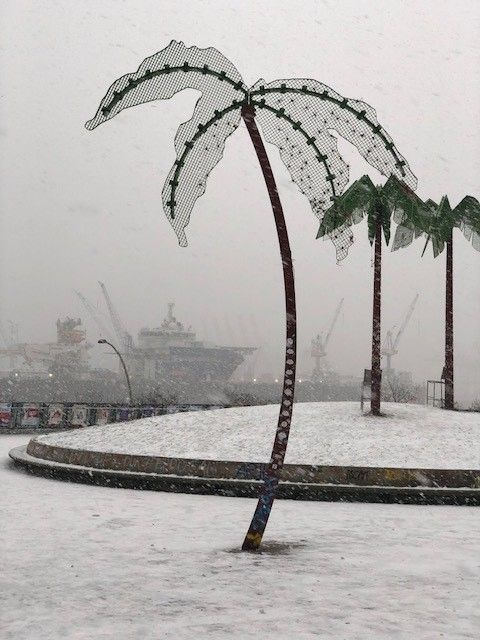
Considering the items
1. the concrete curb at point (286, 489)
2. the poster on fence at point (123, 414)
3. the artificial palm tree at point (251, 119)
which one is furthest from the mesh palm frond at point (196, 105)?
the poster on fence at point (123, 414)

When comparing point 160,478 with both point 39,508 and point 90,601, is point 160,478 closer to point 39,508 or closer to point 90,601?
point 39,508

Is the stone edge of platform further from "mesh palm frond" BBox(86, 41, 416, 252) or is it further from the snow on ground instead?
"mesh palm frond" BBox(86, 41, 416, 252)

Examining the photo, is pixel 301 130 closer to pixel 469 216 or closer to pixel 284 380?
pixel 284 380

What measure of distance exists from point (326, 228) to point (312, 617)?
4913 millimetres

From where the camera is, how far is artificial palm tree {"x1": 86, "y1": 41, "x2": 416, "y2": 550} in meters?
8.77

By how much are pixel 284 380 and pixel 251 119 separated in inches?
115

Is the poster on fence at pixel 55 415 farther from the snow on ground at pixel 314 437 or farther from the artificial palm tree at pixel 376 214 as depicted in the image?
the artificial palm tree at pixel 376 214

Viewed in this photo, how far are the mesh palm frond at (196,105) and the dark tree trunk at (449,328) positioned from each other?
520 inches

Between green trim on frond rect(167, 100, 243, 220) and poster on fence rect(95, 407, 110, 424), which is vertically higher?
green trim on frond rect(167, 100, 243, 220)

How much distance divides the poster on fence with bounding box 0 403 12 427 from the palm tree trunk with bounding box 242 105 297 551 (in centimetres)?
2163

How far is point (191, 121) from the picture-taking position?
8.98 meters

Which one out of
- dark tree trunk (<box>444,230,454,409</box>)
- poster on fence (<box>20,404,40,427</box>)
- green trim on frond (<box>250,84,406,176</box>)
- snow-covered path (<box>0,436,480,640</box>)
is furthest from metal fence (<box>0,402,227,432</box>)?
green trim on frond (<box>250,84,406,176</box>)

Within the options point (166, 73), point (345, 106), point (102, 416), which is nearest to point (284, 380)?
point (345, 106)

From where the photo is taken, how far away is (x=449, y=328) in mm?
20891
